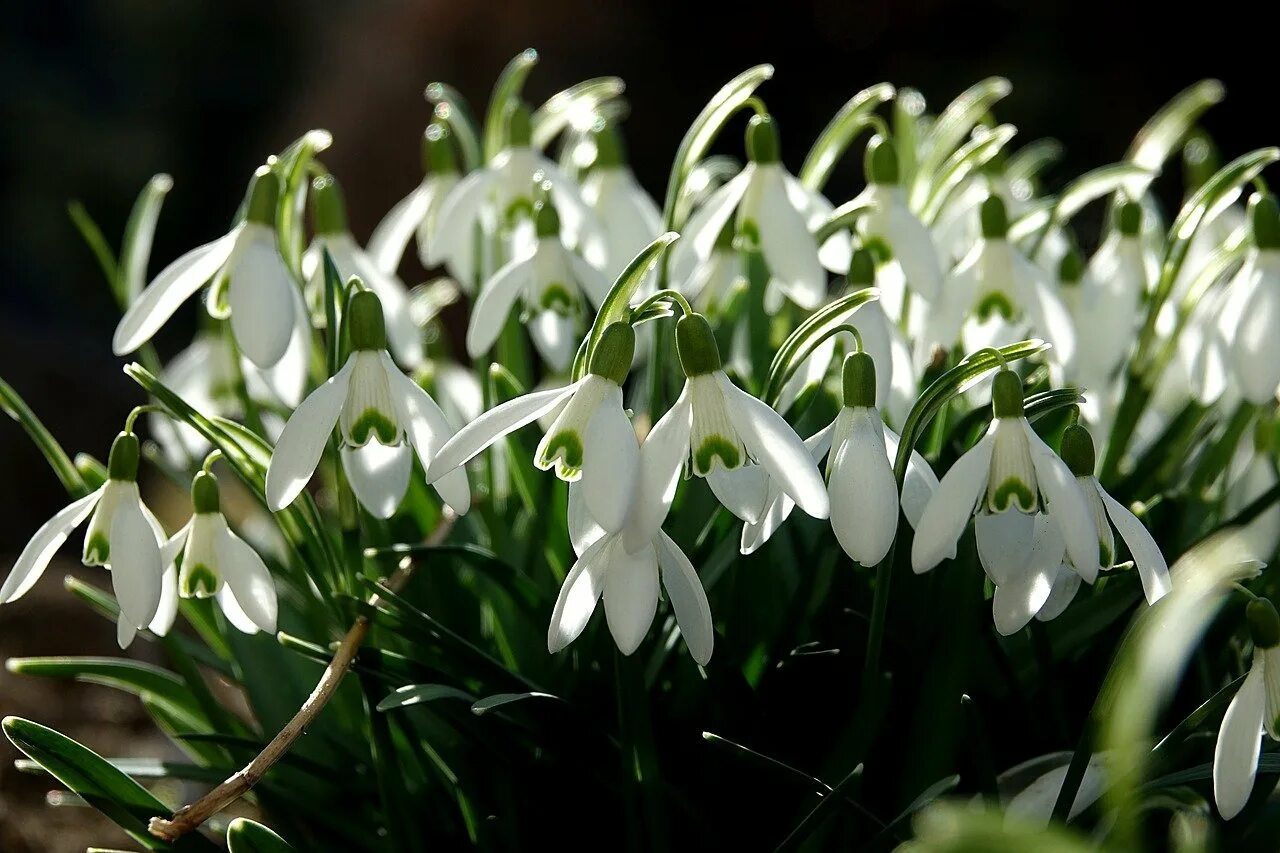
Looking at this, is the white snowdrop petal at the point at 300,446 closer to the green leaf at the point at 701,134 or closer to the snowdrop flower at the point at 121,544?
the snowdrop flower at the point at 121,544

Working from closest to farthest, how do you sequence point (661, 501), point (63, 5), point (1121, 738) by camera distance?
1. point (1121, 738)
2. point (661, 501)
3. point (63, 5)

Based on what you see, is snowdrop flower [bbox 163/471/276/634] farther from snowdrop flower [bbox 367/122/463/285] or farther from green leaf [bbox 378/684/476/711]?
snowdrop flower [bbox 367/122/463/285]

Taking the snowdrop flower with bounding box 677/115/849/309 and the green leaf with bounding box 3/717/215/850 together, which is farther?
the snowdrop flower with bounding box 677/115/849/309

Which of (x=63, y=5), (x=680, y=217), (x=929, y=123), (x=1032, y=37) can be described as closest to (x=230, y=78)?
(x=63, y=5)

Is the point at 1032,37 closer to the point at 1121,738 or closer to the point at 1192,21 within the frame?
the point at 1192,21

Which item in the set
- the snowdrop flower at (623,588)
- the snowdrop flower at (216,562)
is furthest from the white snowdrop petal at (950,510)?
the snowdrop flower at (216,562)

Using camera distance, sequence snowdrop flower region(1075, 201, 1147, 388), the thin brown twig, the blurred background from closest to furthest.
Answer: the thin brown twig < snowdrop flower region(1075, 201, 1147, 388) < the blurred background

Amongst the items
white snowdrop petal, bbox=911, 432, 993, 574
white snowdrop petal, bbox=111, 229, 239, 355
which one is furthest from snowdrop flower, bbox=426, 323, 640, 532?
white snowdrop petal, bbox=111, 229, 239, 355
